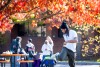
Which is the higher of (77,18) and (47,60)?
(77,18)

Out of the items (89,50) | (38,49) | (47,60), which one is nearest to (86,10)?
(47,60)

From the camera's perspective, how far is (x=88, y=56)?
33594mm

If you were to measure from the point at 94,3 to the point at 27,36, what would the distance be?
2466cm

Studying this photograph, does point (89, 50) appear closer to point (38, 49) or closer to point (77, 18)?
point (38, 49)

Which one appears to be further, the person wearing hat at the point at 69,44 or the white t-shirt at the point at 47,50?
the white t-shirt at the point at 47,50

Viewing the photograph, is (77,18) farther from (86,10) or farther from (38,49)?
(38,49)

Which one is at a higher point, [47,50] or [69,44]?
[69,44]

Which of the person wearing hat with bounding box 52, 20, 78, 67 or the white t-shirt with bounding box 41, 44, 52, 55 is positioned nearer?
the person wearing hat with bounding box 52, 20, 78, 67

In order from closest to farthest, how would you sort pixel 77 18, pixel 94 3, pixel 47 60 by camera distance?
pixel 94 3
pixel 77 18
pixel 47 60

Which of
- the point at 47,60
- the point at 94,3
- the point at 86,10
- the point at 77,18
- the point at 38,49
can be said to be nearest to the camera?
the point at 94,3

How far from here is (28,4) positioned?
11.6 m

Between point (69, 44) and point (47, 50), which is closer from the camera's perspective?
point (69, 44)

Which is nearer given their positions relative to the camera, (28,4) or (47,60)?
(28,4)

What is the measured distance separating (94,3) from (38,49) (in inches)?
945
